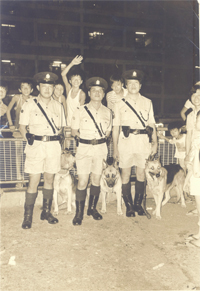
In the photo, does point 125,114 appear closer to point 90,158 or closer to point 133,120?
point 133,120

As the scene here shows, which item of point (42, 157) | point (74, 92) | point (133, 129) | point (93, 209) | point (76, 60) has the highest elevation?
point (76, 60)

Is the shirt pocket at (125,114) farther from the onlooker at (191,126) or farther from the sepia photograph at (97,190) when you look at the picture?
the onlooker at (191,126)

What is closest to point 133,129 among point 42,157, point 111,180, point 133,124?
point 133,124

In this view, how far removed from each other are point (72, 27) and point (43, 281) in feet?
100

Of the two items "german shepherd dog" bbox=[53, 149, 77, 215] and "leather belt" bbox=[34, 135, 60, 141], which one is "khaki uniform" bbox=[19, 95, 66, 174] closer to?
"leather belt" bbox=[34, 135, 60, 141]

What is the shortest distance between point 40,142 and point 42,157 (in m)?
0.26

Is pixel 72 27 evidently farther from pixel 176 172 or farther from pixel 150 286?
pixel 150 286

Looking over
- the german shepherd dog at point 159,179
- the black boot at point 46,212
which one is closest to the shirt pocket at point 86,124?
the german shepherd dog at point 159,179

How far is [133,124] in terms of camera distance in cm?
501

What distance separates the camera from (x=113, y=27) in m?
29.5

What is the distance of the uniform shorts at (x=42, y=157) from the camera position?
455cm

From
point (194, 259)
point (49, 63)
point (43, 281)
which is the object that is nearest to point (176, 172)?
point (194, 259)

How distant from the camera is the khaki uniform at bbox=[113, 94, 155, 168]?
501cm

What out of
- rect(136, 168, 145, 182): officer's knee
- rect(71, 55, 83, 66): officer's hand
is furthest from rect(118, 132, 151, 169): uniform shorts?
rect(71, 55, 83, 66): officer's hand
